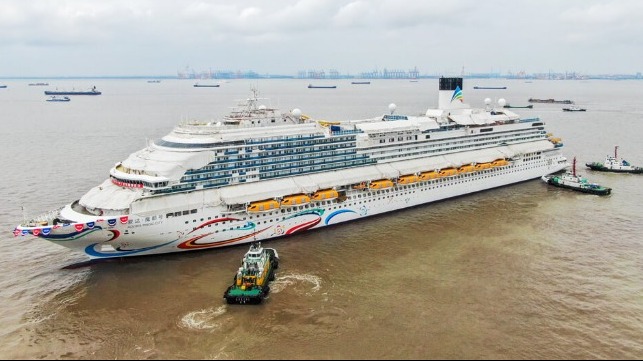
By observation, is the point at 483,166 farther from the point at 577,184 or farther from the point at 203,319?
the point at 203,319

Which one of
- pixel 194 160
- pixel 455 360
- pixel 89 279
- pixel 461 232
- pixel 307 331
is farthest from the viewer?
pixel 461 232

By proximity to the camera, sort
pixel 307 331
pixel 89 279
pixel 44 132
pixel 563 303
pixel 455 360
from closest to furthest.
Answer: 1. pixel 455 360
2. pixel 307 331
3. pixel 563 303
4. pixel 89 279
5. pixel 44 132

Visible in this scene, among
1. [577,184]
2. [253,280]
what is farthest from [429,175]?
[253,280]

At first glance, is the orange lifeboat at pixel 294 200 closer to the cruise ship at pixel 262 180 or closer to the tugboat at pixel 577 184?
the cruise ship at pixel 262 180

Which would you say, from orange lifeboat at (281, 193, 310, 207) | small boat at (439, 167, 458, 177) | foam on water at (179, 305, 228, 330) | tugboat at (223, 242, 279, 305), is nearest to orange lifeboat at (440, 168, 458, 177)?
small boat at (439, 167, 458, 177)

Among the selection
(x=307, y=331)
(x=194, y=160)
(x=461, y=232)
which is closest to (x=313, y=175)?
(x=194, y=160)

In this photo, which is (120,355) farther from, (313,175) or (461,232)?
(461,232)

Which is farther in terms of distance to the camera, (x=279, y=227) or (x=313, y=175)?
(x=313, y=175)

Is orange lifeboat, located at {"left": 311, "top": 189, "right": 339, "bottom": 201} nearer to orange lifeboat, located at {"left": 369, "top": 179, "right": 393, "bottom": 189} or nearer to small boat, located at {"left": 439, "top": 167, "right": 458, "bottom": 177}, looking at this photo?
orange lifeboat, located at {"left": 369, "top": 179, "right": 393, "bottom": 189}
